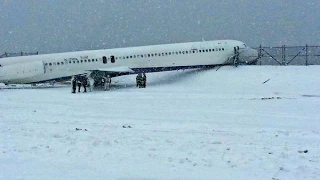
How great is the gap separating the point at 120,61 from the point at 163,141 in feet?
77.5

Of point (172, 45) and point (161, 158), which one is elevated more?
point (172, 45)

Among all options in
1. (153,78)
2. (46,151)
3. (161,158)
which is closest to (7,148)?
(46,151)

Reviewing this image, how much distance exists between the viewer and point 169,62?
32.7 meters

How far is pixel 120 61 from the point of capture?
31875mm

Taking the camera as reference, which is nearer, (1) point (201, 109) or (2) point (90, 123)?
(2) point (90, 123)

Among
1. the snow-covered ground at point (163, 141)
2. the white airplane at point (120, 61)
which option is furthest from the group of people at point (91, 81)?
the snow-covered ground at point (163, 141)

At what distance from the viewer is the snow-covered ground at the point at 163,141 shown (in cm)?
639

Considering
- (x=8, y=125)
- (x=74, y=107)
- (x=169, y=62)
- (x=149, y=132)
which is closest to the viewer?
(x=149, y=132)

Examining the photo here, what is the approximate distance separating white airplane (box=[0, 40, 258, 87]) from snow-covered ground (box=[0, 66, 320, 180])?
1473cm

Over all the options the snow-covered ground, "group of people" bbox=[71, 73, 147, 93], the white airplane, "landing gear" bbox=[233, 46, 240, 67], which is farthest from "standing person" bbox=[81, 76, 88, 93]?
"landing gear" bbox=[233, 46, 240, 67]

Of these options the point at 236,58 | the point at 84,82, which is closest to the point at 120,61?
the point at 84,82

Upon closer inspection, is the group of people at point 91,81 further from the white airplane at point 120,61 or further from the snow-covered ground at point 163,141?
the snow-covered ground at point 163,141

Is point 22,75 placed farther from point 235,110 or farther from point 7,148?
point 7,148

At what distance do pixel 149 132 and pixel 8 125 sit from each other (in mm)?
4158
